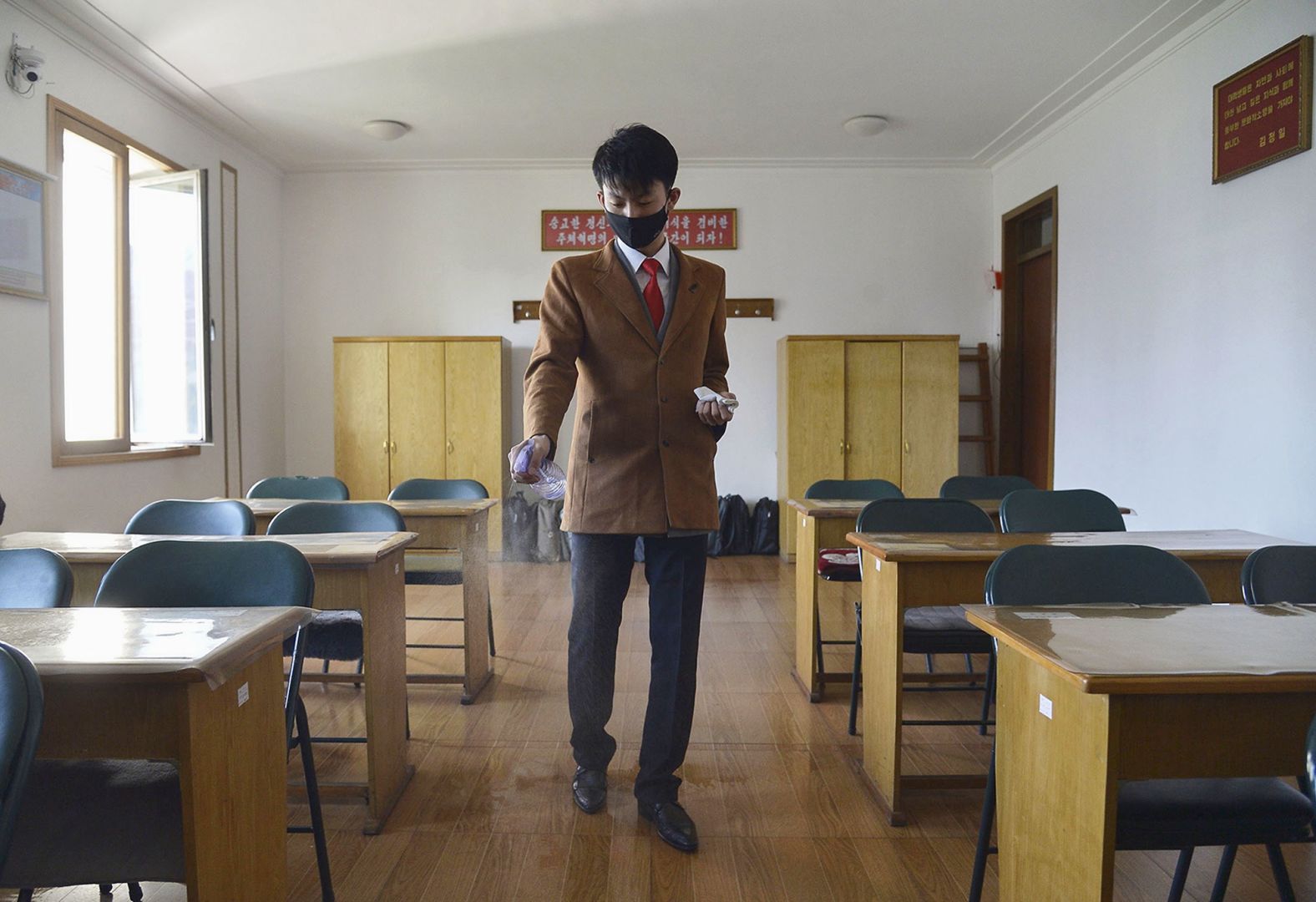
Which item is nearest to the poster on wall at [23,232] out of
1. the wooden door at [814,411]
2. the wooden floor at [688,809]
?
the wooden floor at [688,809]

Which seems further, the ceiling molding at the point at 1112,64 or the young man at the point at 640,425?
the ceiling molding at the point at 1112,64

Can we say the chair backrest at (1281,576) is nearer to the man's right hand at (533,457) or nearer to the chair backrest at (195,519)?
the man's right hand at (533,457)

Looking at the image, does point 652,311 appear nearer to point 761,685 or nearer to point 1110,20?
point 761,685

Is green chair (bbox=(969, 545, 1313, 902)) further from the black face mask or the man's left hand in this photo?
the black face mask

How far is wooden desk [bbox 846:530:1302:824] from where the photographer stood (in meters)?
2.27

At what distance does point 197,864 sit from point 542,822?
3.70ft

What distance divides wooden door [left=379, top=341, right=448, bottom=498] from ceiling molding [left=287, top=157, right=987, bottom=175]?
1550mm

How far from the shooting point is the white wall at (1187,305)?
3.62 m

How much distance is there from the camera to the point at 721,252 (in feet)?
22.8

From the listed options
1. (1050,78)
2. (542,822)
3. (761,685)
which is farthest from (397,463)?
(1050,78)

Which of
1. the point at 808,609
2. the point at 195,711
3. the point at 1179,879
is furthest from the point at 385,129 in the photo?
the point at 1179,879

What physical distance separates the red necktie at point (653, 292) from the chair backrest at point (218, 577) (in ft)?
3.23

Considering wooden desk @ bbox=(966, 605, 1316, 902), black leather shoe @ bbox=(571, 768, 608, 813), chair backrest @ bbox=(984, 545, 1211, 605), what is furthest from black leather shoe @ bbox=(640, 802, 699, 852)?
chair backrest @ bbox=(984, 545, 1211, 605)

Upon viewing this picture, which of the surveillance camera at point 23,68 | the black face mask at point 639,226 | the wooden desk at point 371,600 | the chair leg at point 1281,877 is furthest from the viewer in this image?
the surveillance camera at point 23,68
